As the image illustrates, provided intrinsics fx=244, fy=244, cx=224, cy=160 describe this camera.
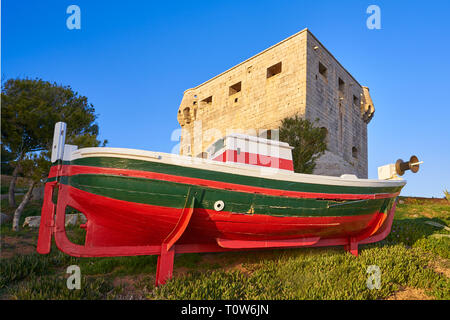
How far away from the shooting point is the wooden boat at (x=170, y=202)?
13.5 feet

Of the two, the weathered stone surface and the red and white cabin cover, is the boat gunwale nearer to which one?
the red and white cabin cover

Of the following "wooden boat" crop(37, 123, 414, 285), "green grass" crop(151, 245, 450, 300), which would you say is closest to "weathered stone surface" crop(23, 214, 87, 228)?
"wooden boat" crop(37, 123, 414, 285)

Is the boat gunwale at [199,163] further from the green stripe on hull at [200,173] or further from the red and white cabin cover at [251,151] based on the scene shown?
the red and white cabin cover at [251,151]

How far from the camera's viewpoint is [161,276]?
14.4 ft

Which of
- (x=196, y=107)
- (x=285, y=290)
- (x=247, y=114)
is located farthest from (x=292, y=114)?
(x=285, y=290)

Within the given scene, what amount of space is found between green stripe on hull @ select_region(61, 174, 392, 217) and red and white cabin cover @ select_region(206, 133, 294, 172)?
1069mm

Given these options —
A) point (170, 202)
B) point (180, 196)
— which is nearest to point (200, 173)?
point (180, 196)

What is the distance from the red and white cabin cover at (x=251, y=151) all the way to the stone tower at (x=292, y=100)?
30.7 ft

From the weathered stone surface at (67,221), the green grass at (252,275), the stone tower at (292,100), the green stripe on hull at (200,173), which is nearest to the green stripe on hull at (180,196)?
the green stripe on hull at (200,173)

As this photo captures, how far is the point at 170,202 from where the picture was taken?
4.27 metres

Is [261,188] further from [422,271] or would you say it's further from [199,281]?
[422,271]

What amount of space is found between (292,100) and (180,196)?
15341 millimetres

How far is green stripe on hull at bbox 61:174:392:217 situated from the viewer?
13.5ft
